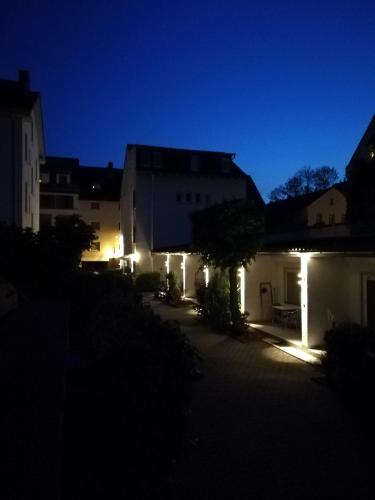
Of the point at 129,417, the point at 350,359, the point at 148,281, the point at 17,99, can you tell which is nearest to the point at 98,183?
the point at 148,281

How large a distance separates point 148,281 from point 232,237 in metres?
17.0

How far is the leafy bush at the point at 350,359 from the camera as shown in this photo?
7.42 m

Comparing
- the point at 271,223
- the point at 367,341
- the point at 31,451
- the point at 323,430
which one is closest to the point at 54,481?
→ the point at 31,451

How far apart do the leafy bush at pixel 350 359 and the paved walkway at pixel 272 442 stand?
373mm

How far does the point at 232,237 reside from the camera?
1371 centimetres

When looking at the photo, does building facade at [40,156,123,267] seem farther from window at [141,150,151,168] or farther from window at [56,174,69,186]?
window at [141,150,151,168]

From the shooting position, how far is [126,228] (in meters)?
38.4

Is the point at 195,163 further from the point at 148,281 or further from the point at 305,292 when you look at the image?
the point at 305,292

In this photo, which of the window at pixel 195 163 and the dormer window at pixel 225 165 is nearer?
the window at pixel 195 163

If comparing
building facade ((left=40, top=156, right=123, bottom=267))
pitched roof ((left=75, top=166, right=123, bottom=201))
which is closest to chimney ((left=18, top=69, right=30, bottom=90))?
building facade ((left=40, top=156, right=123, bottom=267))

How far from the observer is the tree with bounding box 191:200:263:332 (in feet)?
45.1

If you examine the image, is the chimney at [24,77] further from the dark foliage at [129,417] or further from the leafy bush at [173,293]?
the dark foliage at [129,417]

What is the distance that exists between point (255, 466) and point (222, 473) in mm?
462

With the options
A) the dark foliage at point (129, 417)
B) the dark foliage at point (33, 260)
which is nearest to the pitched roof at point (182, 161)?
the dark foliage at point (33, 260)
